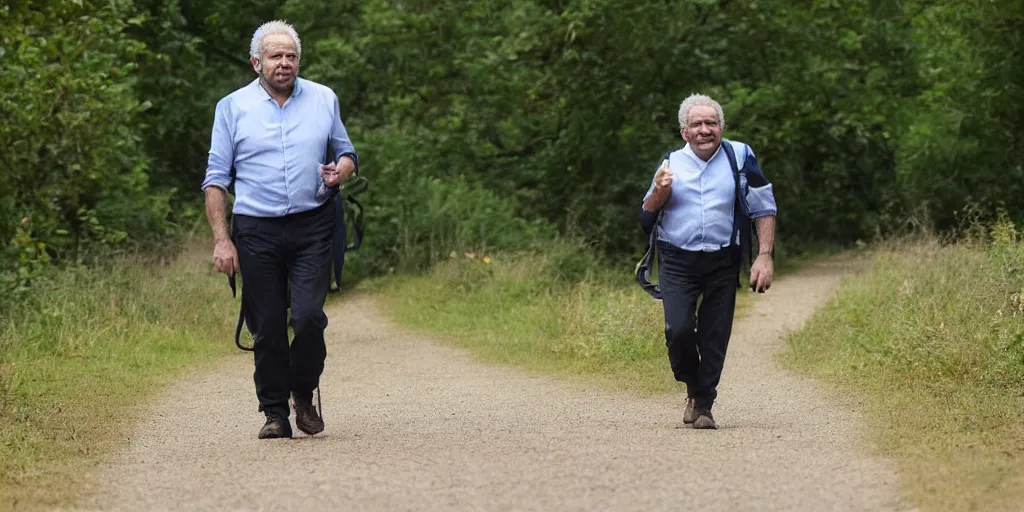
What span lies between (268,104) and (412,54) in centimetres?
1876

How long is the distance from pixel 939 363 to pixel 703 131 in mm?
3051

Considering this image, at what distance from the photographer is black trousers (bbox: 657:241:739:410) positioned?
848 cm

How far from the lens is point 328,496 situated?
20.2 ft

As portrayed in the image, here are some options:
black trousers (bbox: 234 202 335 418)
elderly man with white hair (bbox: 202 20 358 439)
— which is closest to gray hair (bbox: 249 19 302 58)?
elderly man with white hair (bbox: 202 20 358 439)

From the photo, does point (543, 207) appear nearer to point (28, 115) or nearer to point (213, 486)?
point (28, 115)

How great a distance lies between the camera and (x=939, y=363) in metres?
10.4

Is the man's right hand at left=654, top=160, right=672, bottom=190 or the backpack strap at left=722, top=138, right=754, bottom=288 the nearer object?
the man's right hand at left=654, top=160, right=672, bottom=190

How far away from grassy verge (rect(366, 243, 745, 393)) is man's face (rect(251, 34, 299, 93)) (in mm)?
4331

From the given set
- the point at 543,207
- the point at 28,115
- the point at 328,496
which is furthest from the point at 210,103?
the point at 328,496

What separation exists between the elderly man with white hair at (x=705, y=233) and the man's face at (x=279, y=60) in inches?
78.4

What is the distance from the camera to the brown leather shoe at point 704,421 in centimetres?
843

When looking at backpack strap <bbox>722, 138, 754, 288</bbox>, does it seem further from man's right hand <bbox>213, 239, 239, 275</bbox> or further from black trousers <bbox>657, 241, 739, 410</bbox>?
man's right hand <bbox>213, 239, 239, 275</bbox>

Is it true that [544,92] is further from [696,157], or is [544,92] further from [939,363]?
[696,157]

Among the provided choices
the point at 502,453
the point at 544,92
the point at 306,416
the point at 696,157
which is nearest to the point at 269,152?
the point at 306,416
